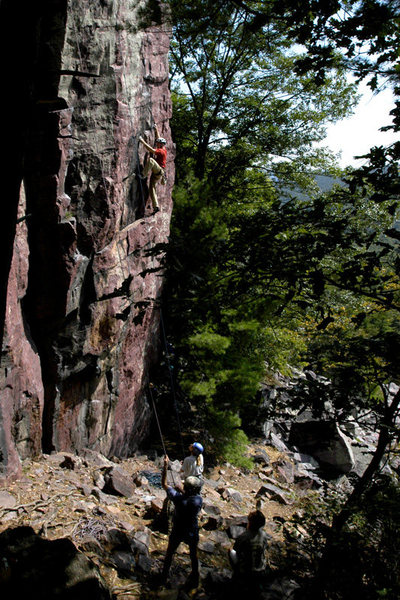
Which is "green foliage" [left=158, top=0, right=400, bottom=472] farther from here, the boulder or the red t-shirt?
the boulder

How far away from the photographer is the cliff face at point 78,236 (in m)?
7.55

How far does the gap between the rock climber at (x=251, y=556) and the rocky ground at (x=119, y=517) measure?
0.76 ft

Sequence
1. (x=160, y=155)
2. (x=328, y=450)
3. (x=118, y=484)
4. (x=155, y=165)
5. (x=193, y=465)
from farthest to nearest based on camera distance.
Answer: (x=328, y=450) → (x=160, y=155) → (x=155, y=165) → (x=118, y=484) → (x=193, y=465)

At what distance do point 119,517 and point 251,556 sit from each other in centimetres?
289

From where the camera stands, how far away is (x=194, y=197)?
1066 cm


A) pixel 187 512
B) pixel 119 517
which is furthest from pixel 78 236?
pixel 187 512

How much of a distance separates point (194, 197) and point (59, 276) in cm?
411

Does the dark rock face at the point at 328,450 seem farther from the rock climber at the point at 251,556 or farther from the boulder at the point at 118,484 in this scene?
the rock climber at the point at 251,556

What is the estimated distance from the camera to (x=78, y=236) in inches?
333

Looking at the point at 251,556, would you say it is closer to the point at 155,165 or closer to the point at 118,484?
the point at 118,484

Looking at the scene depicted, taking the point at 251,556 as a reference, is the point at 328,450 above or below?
below

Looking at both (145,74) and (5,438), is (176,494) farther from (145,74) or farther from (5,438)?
(145,74)

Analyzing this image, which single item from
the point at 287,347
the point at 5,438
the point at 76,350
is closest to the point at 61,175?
the point at 76,350

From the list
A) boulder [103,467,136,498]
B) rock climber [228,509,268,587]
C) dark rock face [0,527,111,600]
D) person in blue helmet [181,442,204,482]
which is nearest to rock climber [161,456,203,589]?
rock climber [228,509,268,587]
